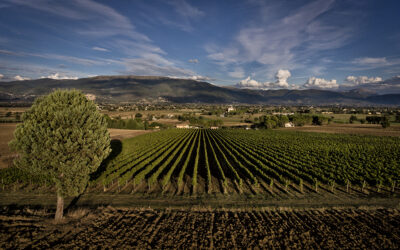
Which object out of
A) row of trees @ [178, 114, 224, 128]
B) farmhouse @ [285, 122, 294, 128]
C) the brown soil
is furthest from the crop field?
row of trees @ [178, 114, 224, 128]

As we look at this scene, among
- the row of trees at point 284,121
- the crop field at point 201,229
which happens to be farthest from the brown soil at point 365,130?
the crop field at point 201,229

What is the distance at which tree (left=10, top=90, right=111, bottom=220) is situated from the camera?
11883mm

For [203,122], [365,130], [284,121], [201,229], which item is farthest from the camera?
[203,122]

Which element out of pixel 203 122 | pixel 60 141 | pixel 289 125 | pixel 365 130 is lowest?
pixel 203 122

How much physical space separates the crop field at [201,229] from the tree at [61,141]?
Answer: 2.44 m

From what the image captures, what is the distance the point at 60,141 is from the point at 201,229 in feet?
38.1

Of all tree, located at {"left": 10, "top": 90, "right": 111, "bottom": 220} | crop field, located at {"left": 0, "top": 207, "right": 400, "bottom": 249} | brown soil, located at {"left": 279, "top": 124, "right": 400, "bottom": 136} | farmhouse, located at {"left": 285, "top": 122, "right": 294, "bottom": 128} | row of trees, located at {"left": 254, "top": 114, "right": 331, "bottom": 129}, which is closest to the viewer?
crop field, located at {"left": 0, "top": 207, "right": 400, "bottom": 249}

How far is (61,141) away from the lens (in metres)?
12.2

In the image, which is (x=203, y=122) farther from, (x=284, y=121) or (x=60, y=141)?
(x=60, y=141)

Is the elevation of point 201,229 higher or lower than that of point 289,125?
lower

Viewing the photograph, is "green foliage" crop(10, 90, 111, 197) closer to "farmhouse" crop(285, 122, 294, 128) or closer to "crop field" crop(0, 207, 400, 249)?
"crop field" crop(0, 207, 400, 249)

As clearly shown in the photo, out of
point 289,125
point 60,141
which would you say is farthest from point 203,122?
point 60,141

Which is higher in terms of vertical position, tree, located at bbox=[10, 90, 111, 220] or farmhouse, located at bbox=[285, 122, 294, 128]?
tree, located at bbox=[10, 90, 111, 220]

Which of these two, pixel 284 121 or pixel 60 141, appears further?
pixel 284 121
